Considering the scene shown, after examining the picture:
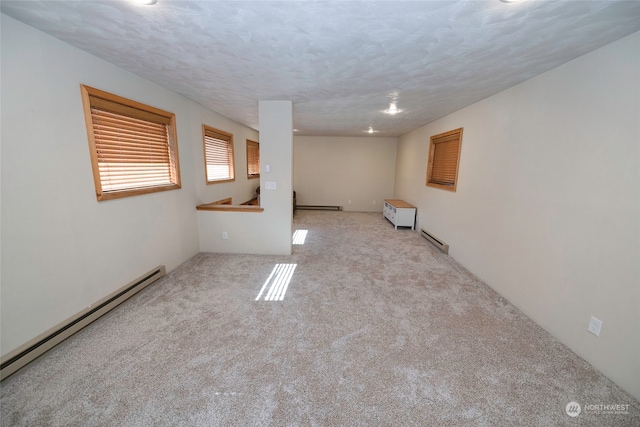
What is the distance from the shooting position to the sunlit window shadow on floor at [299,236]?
4461mm

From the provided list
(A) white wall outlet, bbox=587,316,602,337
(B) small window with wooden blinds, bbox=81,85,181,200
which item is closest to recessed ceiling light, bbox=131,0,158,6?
(B) small window with wooden blinds, bbox=81,85,181,200

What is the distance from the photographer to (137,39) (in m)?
1.73

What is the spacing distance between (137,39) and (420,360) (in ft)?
10.4

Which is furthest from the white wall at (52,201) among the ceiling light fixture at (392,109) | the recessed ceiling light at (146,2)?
the ceiling light fixture at (392,109)

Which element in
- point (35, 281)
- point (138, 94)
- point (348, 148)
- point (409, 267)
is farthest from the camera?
point (348, 148)

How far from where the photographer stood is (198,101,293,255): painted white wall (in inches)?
132

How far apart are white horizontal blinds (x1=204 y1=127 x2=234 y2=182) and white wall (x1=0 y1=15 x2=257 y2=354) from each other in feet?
4.86

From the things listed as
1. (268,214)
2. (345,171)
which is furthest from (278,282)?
(345,171)

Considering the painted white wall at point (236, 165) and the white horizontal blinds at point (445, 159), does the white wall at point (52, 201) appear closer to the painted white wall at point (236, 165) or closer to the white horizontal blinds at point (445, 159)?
the painted white wall at point (236, 165)

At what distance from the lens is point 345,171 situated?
23.5 ft

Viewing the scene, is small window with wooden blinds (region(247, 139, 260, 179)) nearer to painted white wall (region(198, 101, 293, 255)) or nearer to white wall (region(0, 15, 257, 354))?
painted white wall (region(198, 101, 293, 255))

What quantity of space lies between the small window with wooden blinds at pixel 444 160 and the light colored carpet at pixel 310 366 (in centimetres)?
196

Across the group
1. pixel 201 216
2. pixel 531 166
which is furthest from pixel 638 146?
pixel 201 216

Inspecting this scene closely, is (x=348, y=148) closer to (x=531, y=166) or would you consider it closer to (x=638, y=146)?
(x=531, y=166)
